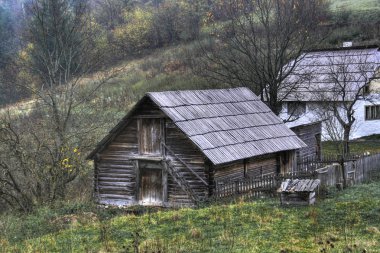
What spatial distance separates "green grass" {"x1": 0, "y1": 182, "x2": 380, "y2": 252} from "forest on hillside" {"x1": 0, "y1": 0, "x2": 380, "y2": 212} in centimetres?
748

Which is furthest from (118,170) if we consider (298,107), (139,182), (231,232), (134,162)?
(298,107)

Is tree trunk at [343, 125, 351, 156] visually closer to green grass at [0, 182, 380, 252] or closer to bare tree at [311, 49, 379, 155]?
bare tree at [311, 49, 379, 155]

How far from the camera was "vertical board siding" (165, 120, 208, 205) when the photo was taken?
21.6 meters

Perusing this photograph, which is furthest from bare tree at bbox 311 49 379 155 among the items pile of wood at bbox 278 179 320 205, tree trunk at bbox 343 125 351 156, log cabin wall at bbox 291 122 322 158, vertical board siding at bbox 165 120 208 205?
pile of wood at bbox 278 179 320 205

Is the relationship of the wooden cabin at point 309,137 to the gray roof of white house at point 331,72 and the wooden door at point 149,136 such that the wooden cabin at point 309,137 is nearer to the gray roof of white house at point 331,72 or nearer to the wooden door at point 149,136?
the gray roof of white house at point 331,72

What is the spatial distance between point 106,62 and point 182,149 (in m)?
32.3

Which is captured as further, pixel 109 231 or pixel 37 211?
pixel 37 211

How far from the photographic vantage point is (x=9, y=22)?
96312mm

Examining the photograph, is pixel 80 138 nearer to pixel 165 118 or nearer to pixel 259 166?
pixel 165 118

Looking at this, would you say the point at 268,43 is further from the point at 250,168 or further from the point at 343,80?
the point at 250,168

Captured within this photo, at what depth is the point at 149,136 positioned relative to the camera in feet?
74.8

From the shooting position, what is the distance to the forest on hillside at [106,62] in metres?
23.2

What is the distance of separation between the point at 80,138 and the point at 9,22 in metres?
77.1

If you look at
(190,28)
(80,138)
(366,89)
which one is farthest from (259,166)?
(190,28)
